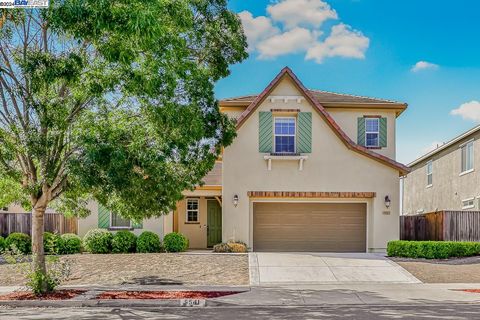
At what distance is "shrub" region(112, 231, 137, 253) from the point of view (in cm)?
2191

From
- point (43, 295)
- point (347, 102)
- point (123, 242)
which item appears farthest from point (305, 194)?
point (43, 295)

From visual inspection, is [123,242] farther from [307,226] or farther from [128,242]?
[307,226]

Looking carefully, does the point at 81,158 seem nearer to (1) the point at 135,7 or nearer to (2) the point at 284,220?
(1) the point at 135,7

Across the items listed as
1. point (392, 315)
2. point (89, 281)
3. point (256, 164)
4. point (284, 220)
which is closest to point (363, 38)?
point (256, 164)

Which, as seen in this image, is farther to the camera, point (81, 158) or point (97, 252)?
point (97, 252)

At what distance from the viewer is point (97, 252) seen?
2177 centimetres

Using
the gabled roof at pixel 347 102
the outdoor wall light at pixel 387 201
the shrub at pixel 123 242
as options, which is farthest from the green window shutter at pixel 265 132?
the shrub at pixel 123 242

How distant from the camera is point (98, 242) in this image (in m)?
21.8

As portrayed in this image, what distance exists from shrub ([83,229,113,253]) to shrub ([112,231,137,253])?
0.22 m

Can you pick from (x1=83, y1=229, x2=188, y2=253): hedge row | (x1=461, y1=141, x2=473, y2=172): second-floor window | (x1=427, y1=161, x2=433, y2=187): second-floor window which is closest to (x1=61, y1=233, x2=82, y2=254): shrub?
(x1=83, y1=229, x2=188, y2=253): hedge row

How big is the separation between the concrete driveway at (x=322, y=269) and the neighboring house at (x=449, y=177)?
30.0 ft

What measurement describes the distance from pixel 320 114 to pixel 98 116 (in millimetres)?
11506

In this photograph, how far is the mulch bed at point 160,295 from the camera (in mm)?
13586

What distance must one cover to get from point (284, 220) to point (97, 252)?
7954mm
